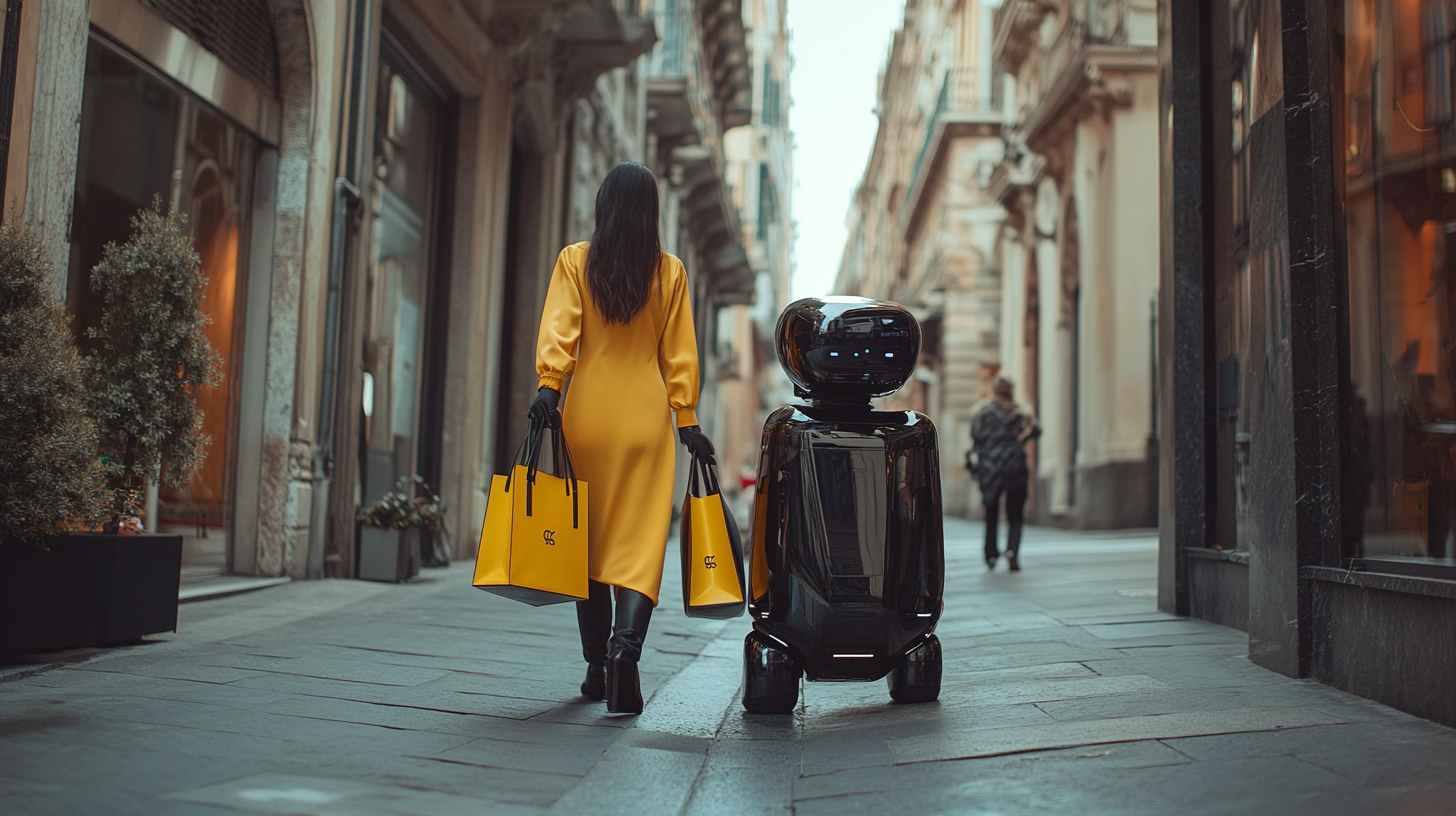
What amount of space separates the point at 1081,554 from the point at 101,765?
10.2 m

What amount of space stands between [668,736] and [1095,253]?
54.3ft

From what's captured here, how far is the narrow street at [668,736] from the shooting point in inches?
105

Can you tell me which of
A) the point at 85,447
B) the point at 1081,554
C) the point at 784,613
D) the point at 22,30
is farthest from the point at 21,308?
the point at 1081,554

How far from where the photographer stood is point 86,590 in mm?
4438

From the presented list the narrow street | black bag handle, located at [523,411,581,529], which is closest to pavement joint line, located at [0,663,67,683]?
the narrow street

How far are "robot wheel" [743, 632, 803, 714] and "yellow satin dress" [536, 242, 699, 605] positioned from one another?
0.36 metres

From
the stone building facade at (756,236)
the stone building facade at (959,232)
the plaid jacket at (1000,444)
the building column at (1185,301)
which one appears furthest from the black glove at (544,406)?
the stone building facade at (756,236)

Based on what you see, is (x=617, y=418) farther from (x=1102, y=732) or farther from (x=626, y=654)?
(x=1102, y=732)

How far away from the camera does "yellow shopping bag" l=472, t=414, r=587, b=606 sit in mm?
3621

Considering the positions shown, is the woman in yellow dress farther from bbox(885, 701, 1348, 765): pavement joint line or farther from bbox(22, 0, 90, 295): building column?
bbox(22, 0, 90, 295): building column

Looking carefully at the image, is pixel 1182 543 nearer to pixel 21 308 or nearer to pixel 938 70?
pixel 21 308

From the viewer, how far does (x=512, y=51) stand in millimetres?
11562

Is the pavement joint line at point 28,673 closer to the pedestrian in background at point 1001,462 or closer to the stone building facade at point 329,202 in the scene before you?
the stone building facade at point 329,202

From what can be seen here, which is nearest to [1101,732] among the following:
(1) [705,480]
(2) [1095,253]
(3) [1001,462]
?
(1) [705,480]
